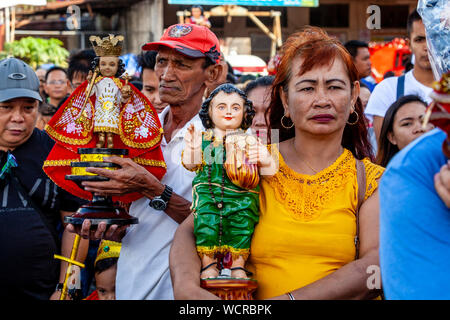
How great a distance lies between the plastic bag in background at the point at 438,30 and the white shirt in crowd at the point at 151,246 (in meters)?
1.11

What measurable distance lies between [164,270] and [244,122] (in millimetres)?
965

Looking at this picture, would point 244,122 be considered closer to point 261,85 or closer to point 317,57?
point 317,57

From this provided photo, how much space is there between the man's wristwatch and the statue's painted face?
1.92 feet

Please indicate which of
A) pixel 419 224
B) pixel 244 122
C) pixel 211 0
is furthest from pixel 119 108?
pixel 211 0

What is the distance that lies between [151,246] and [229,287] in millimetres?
954

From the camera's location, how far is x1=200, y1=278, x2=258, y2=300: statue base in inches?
86.7

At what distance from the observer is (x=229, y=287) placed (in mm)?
2209

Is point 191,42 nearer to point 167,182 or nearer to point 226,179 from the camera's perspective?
point 167,182

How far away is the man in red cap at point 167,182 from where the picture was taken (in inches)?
115

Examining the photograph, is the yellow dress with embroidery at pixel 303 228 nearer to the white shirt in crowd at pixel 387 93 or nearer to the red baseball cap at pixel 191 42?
the red baseball cap at pixel 191 42

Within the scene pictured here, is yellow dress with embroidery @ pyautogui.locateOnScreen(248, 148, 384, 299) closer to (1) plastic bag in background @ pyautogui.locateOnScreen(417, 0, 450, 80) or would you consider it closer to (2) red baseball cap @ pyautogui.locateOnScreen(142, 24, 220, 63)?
(1) plastic bag in background @ pyautogui.locateOnScreen(417, 0, 450, 80)

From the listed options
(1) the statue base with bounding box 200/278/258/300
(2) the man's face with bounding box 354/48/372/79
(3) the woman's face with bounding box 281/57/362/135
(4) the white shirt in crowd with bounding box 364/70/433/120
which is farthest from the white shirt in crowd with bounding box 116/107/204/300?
(2) the man's face with bounding box 354/48/372/79

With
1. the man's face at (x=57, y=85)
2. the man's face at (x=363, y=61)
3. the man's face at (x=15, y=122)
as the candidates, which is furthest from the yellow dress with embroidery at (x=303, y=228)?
the man's face at (x=57, y=85)
